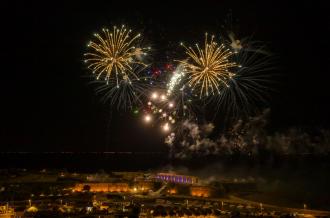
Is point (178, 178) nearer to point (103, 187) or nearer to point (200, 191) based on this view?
point (200, 191)

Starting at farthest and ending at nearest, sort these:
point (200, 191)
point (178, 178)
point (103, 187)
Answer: point (178, 178) < point (103, 187) < point (200, 191)

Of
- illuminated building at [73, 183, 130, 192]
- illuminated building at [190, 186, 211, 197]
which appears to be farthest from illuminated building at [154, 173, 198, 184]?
illuminated building at [73, 183, 130, 192]

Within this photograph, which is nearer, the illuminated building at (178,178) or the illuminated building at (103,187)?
the illuminated building at (103,187)

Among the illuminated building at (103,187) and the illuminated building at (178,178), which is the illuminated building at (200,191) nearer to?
the illuminated building at (178,178)

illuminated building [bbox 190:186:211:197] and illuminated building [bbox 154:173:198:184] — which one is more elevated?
Answer: illuminated building [bbox 154:173:198:184]

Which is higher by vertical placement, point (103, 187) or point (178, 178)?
point (178, 178)

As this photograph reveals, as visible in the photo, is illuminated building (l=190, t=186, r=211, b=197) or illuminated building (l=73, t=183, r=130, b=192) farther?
illuminated building (l=73, t=183, r=130, b=192)

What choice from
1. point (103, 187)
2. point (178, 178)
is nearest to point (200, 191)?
point (178, 178)

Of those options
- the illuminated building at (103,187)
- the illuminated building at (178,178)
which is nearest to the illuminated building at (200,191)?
the illuminated building at (178,178)

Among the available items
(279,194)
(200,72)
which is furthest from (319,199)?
(200,72)

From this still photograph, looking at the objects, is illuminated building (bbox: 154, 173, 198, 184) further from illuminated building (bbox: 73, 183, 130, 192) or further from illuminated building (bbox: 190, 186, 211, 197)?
illuminated building (bbox: 73, 183, 130, 192)

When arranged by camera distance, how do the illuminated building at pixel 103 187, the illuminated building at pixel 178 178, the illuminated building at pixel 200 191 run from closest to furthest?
the illuminated building at pixel 200 191 → the illuminated building at pixel 103 187 → the illuminated building at pixel 178 178

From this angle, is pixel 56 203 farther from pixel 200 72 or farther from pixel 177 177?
pixel 177 177
